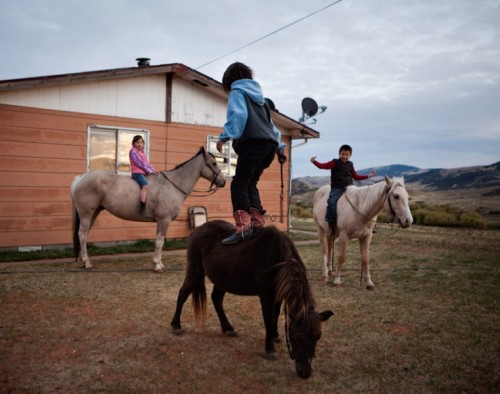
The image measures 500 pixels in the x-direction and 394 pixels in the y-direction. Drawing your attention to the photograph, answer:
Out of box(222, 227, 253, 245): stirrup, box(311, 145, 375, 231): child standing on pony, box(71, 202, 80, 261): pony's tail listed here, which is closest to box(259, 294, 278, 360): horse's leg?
box(222, 227, 253, 245): stirrup

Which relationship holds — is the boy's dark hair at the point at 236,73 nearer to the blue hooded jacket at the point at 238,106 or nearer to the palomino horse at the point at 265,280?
the blue hooded jacket at the point at 238,106

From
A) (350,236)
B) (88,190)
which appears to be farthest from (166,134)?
(350,236)

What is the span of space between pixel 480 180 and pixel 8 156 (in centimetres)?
4271

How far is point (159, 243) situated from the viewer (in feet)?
27.7

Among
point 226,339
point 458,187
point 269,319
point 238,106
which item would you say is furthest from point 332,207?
point 458,187

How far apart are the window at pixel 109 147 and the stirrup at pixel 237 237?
7.45 meters

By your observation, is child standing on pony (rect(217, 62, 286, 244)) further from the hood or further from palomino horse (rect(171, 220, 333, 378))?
palomino horse (rect(171, 220, 333, 378))

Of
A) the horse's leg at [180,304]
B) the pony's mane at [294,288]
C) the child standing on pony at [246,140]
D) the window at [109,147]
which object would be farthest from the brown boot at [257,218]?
the window at [109,147]

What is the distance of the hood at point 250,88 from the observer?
4.35 metres

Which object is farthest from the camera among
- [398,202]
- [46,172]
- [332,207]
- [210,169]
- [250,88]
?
[46,172]

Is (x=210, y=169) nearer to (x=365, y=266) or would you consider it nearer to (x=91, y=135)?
(x=91, y=135)

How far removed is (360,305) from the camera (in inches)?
237

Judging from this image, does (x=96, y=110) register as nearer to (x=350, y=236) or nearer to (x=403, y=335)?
(x=350, y=236)

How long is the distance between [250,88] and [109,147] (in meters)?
7.61
